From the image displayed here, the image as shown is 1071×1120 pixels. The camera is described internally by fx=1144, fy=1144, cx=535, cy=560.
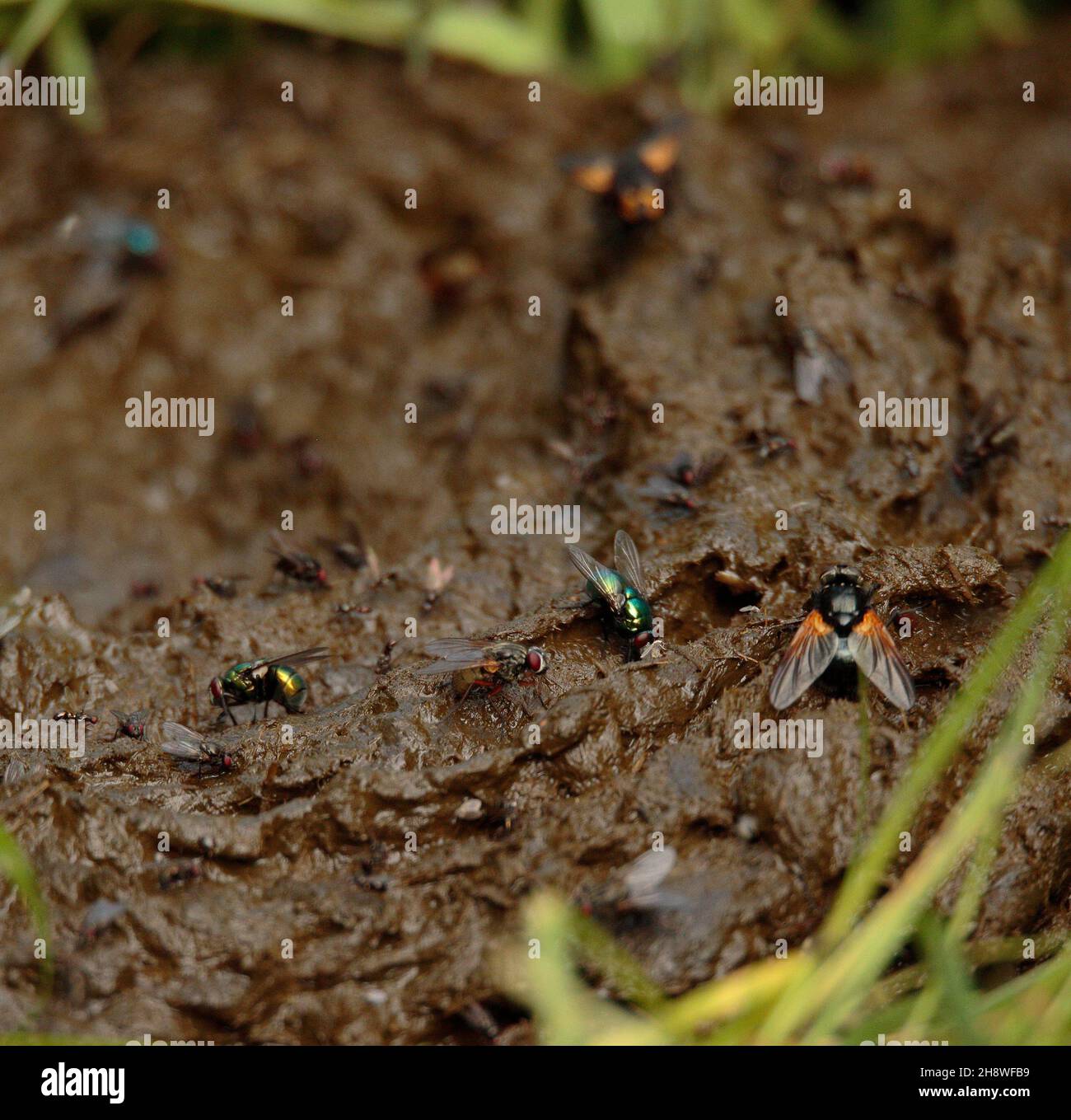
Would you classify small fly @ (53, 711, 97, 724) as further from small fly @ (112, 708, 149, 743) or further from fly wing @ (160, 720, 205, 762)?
fly wing @ (160, 720, 205, 762)

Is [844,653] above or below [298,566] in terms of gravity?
below

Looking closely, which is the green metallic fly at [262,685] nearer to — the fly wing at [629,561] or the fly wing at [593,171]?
the fly wing at [629,561]

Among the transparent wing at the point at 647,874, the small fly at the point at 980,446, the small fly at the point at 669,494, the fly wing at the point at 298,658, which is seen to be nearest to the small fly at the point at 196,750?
the fly wing at the point at 298,658

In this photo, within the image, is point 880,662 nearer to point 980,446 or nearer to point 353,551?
point 980,446

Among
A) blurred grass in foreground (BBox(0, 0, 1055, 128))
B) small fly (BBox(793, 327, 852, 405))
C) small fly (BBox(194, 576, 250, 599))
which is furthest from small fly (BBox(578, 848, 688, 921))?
blurred grass in foreground (BBox(0, 0, 1055, 128))

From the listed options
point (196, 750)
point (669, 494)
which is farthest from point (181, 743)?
point (669, 494)

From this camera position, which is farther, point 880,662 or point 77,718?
point 77,718
